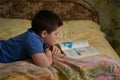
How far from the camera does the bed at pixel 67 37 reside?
4.54 feet

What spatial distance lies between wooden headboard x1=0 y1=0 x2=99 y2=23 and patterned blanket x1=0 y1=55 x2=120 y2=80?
1085mm

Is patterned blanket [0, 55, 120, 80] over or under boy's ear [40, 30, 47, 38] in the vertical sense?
under

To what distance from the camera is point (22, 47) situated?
1.57 metres

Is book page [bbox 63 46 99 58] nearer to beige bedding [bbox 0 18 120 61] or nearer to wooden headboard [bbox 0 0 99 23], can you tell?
beige bedding [bbox 0 18 120 61]

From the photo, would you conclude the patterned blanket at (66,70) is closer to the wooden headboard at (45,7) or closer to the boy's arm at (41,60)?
the boy's arm at (41,60)

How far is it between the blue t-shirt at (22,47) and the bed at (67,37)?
8 centimetres

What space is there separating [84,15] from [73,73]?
1297 millimetres

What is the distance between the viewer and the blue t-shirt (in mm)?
1516

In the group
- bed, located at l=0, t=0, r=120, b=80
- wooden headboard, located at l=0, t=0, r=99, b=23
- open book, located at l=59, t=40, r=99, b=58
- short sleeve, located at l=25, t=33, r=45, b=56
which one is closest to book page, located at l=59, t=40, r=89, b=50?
open book, located at l=59, t=40, r=99, b=58

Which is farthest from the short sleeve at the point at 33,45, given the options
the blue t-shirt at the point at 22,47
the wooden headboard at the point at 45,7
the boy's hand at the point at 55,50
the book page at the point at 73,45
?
the wooden headboard at the point at 45,7

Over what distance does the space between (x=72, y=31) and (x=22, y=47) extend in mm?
761

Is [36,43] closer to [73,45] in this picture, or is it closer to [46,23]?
[46,23]

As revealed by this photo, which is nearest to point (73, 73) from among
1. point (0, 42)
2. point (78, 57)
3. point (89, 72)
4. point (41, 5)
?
point (89, 72)

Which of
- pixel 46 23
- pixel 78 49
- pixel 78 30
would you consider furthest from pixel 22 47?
pixel 78 30
